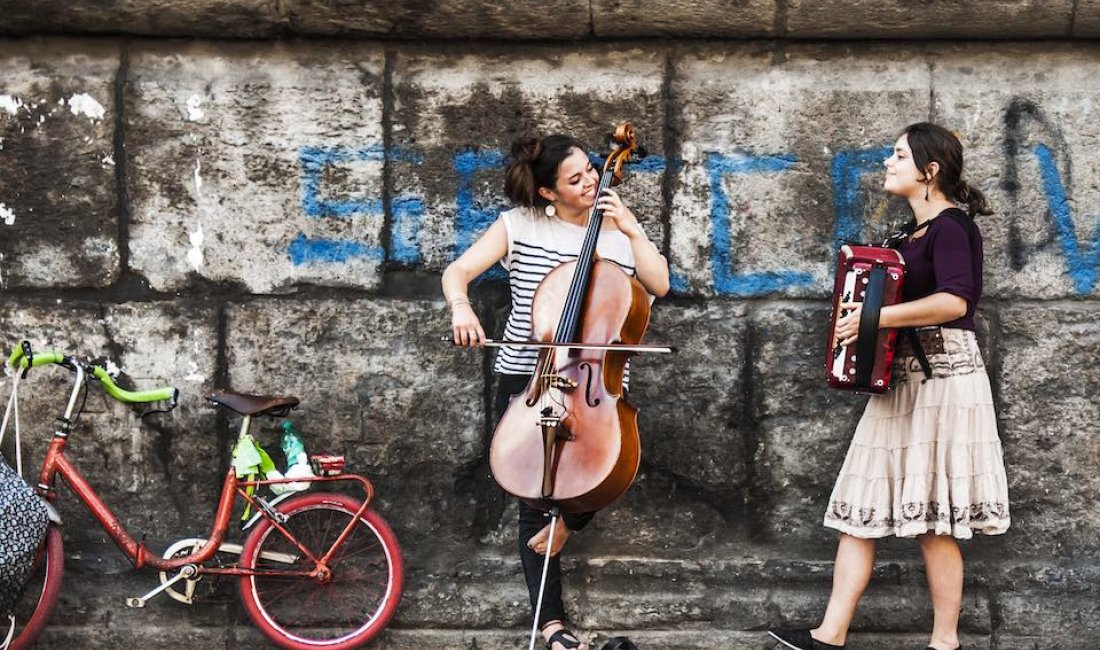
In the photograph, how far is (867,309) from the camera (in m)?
4.11

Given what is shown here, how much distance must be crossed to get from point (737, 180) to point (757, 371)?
0.65m

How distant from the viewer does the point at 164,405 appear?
4906mm

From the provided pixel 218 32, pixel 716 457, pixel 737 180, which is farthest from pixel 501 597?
pixel 218 32

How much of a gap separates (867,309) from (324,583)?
1955mm

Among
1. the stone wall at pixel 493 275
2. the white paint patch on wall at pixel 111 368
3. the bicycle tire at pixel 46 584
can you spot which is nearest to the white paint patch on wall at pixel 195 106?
the stone wall at pixel 493 275

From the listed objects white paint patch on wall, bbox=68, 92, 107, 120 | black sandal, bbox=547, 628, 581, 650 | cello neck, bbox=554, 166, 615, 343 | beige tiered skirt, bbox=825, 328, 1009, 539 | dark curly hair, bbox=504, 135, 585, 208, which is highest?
white paint patch on wall, bbox=68, 92, 107, 120

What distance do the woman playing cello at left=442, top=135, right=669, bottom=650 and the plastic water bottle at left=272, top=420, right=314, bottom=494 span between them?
0.72 metres

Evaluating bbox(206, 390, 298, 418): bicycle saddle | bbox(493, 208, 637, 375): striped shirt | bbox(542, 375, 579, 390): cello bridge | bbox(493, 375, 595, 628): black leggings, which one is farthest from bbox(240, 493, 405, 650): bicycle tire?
bbox(542, 375, 579, 390): cello bridge

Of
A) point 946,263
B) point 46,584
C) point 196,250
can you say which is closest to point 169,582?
point 46,584

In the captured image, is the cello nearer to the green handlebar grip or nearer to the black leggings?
the black leggings

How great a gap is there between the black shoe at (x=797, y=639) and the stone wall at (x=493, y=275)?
39 centimetres

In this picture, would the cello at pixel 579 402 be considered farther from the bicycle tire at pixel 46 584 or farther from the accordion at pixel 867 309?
the bicycle tire at pixel 46 584

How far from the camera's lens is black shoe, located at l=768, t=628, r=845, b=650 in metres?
4.43

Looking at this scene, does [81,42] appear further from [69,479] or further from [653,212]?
[653,212]
